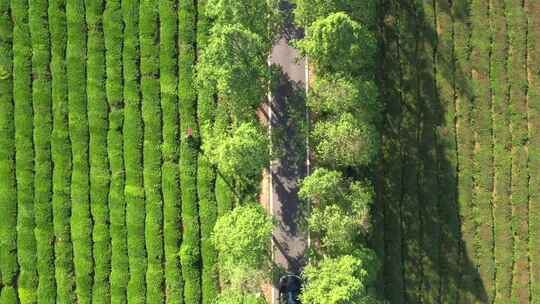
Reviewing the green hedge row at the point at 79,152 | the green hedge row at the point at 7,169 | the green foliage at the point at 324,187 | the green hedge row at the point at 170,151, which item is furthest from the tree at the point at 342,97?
the green hedge row at the point at 7,169

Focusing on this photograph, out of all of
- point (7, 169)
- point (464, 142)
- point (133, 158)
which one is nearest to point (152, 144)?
point (133, 158)

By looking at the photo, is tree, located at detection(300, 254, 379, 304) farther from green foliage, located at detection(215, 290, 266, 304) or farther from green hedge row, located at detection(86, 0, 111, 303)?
green hedge row, located at detection(86, 0, 111, 303)

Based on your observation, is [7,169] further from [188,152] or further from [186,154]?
[188,152]

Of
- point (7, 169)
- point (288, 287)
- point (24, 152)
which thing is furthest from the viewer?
point (24, 152)

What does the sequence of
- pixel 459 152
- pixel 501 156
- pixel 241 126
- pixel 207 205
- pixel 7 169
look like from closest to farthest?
pixel 241 126 → pixel 207 205 → pixel 7 169 → pixel 459 152 → pixel 501 156

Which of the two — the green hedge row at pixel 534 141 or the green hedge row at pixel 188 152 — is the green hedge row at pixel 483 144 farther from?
the green hedge row at pixel 188 152

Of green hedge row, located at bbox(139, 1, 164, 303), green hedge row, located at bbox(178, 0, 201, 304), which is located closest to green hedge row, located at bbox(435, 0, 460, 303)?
green hedge row, located at bbox(178, 0, 201, 304)

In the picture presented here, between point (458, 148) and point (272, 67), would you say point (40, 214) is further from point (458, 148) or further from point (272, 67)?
point (458, 148)
